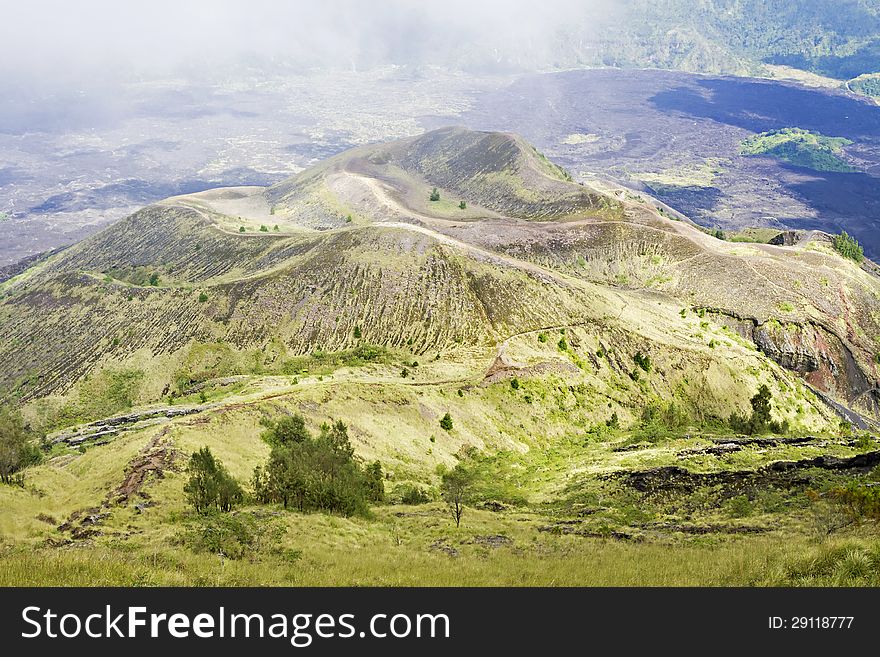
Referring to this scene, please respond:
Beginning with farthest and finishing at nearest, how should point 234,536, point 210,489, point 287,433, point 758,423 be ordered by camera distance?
point 758,423
point 287,433
point 210,489
point 234,536

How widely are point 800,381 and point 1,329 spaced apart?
113309mm

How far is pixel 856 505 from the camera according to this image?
1922cm

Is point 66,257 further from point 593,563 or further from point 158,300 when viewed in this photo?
point 593,563

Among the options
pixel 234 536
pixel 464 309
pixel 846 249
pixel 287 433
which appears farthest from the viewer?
pixel 846 249

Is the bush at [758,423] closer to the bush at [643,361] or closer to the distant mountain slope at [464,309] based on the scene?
the distant mountain slope at [464,309]

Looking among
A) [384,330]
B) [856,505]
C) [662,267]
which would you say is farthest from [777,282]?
[856,505]

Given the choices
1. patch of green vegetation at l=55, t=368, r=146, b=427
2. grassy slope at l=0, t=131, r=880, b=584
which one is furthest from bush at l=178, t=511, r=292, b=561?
patch of green vegetation at l=55, t=368, r=146, b=427

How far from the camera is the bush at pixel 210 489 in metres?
24.5

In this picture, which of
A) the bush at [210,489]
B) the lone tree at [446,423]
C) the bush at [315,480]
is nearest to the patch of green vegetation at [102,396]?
the lone tree at [446,423]

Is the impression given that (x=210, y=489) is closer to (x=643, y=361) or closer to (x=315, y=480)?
(x=315, y=480)

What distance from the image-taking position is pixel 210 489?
80.2 feet

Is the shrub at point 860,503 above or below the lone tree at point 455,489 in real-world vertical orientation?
above

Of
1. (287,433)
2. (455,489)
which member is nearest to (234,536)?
(455,489)

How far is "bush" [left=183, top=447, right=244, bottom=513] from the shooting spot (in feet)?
80.4
